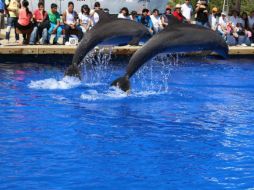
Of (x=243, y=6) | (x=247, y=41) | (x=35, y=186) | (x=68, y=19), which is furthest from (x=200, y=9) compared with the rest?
(x=243, y=6)

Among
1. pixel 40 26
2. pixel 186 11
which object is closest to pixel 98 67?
pixel 40 26

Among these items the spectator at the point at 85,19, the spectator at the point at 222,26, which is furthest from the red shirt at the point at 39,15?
the spectator at the point at 222,26

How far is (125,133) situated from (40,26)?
9698 millimetres

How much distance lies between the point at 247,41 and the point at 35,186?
1538 cm

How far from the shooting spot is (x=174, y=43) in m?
11.0

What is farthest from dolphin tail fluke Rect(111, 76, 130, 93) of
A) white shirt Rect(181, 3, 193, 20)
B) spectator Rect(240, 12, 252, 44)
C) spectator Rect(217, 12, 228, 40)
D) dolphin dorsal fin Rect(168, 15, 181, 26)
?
spectator Rect(240, 12, 252, 44)

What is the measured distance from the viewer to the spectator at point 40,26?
17766mm

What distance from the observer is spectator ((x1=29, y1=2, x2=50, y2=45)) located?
17.8 m

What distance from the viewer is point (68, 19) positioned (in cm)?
1839

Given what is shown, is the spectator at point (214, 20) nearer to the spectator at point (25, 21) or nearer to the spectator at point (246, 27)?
the spectator at point (246, 27)

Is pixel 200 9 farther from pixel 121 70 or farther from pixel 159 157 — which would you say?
pixel 159 157

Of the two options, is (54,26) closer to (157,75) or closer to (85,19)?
(85,19)

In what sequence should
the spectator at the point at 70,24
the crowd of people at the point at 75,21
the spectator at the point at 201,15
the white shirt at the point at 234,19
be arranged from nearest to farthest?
the crowd of people at the point at 75,21 < the spectator at the point at 70,24 < the spectator at the point at 201,15 < the white shirt at the point at 234,19

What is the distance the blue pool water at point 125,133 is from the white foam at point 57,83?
0.9 inches
